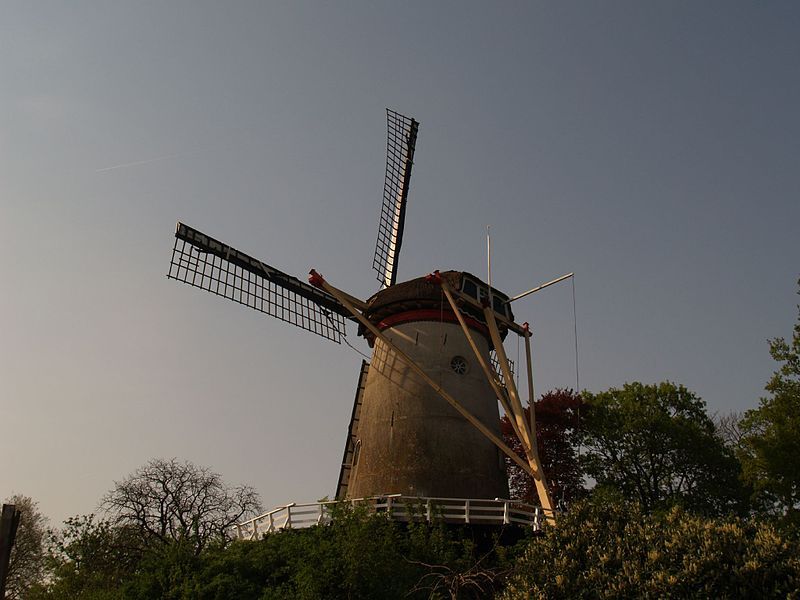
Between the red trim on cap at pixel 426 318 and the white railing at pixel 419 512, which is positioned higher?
the red trim on cap at pixel 426 318

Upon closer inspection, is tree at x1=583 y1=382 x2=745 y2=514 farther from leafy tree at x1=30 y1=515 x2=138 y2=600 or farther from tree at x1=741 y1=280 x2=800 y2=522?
leafy tree at x1=30 y1=515 x2=138 y2=600

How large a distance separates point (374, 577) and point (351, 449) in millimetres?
8040

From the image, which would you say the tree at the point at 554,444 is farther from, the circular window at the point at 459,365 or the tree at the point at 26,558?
the tree at the point at 26,558

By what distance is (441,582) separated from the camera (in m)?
13.1

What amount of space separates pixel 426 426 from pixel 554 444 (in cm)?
1173

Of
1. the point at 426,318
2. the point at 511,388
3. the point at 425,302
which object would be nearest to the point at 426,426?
the point at 511,388

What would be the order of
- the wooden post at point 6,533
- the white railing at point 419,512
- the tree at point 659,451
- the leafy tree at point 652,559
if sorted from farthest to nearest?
1. the tree at point 659,451
2. the white railing at point 419,512
3. the leafy tree at point 652,559
4. the wooden post at point 6,533

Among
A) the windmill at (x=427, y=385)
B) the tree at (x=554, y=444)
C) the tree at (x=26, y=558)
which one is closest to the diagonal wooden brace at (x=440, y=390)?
the windmill at (x=427, y=385)

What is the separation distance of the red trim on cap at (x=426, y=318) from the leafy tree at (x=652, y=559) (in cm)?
925

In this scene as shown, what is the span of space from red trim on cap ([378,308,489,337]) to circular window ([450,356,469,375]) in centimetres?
120

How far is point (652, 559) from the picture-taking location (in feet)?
33.2

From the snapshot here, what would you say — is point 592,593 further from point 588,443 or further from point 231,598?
point 588,443

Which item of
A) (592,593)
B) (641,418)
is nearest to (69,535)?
(592,593)

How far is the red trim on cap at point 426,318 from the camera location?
20844 mm
